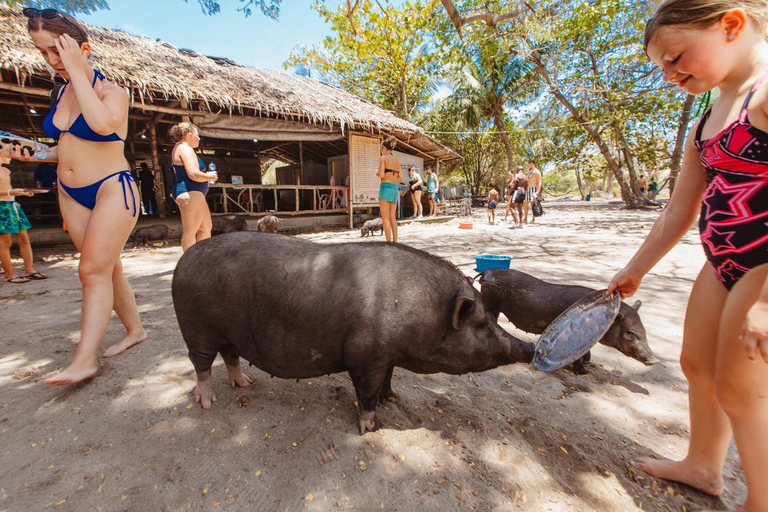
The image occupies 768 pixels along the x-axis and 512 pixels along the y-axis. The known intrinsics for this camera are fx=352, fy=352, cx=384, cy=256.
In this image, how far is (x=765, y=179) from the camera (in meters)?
1.10

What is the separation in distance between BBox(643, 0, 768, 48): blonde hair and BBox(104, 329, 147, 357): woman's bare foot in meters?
3.60

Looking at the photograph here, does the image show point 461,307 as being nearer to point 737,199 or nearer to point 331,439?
point 331,439

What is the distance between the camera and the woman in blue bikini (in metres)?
2.14

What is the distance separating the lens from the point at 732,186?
3.87ft

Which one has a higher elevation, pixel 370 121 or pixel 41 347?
pixel 370 121

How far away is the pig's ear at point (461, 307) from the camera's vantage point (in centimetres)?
176

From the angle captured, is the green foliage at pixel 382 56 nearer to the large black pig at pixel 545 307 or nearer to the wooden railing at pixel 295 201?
the wooden railing at pixel 295 201

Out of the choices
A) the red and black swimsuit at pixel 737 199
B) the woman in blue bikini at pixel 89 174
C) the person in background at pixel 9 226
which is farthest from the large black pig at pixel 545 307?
the person in background at pixel 9 226

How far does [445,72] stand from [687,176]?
2415 cm

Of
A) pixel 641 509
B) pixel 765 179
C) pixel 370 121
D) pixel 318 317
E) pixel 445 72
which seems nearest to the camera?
pixel 765 179

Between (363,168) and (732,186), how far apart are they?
1163cm

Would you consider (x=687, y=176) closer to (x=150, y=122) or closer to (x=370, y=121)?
(x=370, y=121)

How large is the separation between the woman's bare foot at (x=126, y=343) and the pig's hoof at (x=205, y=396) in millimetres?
1008

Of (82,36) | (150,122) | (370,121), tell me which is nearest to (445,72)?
(370,121)
